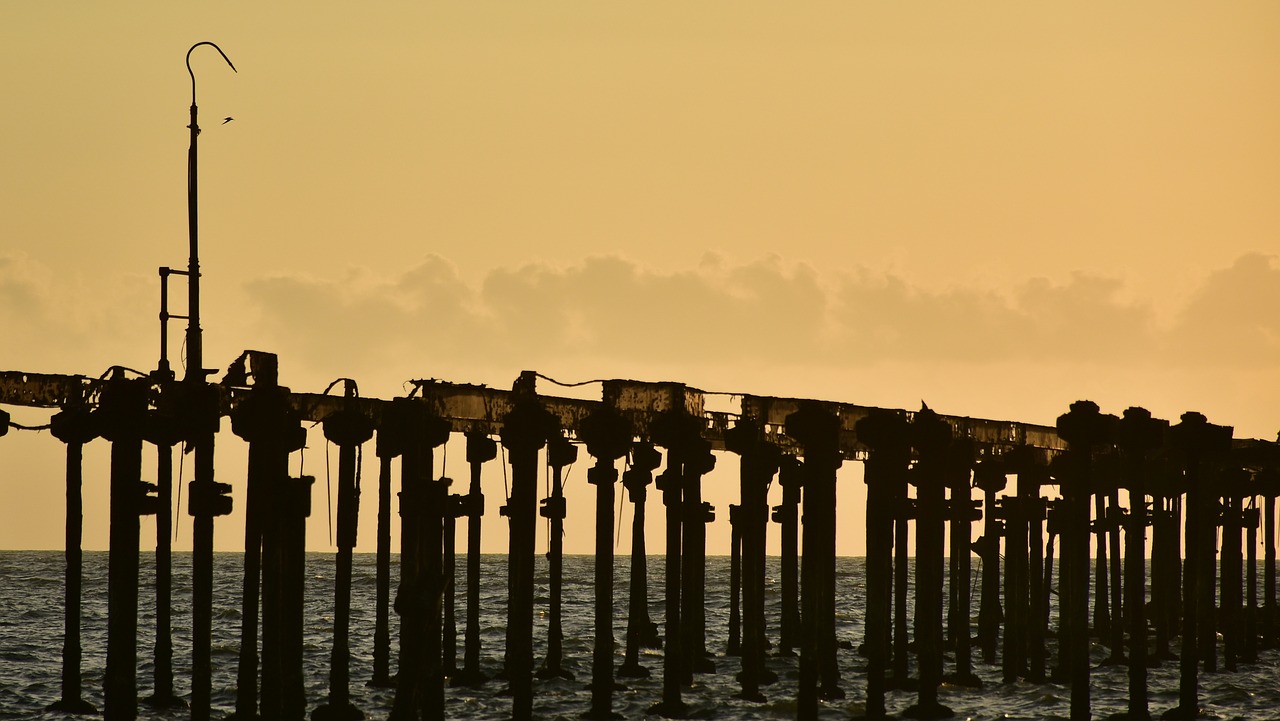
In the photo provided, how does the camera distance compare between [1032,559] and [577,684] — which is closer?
[577,684]

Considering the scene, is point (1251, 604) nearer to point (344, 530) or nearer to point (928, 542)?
point (928, 542)

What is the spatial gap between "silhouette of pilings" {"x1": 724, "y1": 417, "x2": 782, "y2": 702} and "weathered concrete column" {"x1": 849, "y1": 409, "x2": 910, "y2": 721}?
8.83 ft

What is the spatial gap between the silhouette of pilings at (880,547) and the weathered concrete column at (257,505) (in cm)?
651

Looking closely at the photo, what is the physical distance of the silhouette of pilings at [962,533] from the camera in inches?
1277

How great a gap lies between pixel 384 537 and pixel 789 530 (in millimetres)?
6806

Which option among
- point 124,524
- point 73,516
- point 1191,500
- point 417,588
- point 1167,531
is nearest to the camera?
point 124,524

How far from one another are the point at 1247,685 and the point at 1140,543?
534 cm

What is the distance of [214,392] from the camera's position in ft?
78.5

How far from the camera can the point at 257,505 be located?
2305 cm

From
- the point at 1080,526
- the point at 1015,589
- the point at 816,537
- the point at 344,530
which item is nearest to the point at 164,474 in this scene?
the point at 344,530

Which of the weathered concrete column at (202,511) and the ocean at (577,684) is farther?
the ocean at (577,684)

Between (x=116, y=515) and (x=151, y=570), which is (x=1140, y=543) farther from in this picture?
(x=151, y=570)

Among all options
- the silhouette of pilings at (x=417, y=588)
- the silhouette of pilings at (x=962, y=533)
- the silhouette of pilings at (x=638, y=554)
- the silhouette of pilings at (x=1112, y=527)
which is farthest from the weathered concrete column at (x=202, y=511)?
the silhouette of pilings at (x=1112, y=527)

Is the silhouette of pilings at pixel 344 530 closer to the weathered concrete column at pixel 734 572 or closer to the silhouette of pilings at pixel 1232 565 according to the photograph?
the weathered concrete column at pixel 734 572
